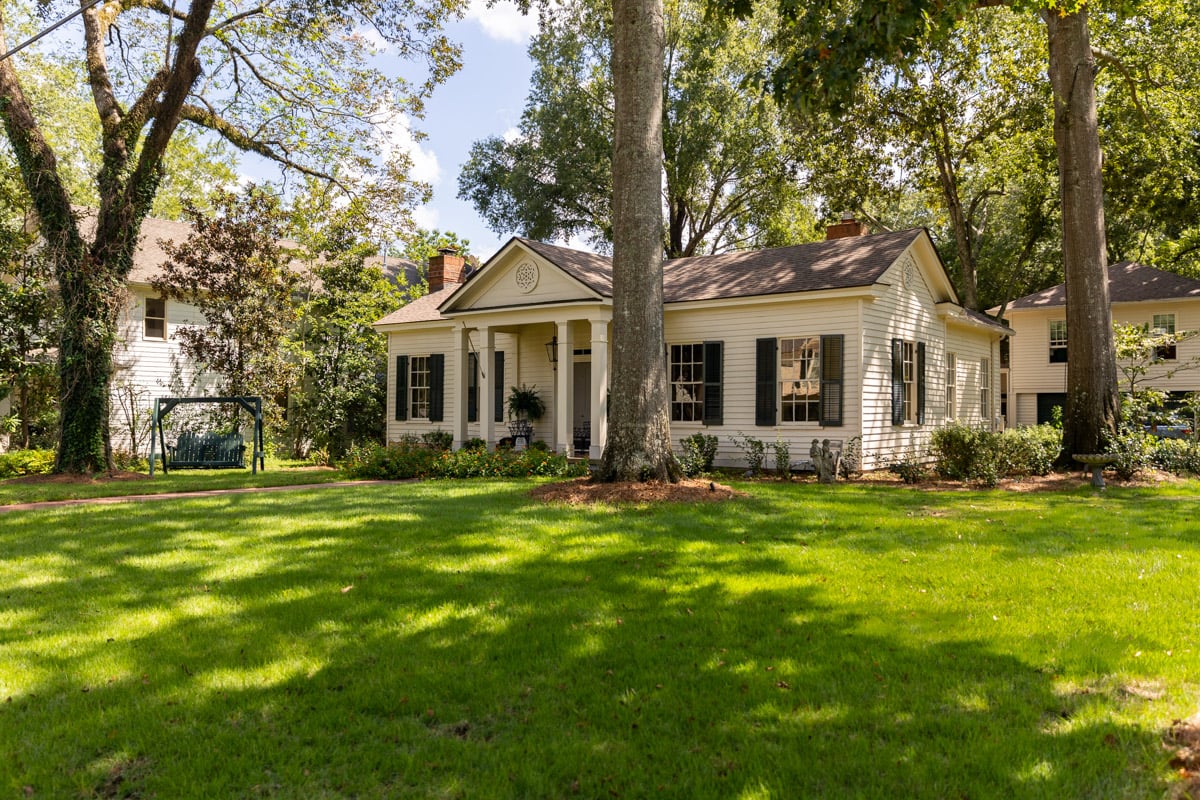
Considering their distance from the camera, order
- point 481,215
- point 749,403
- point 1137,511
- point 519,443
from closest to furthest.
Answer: point 1137,511, point 749,403, point 519,443, point 481,215

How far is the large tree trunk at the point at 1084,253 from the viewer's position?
547 inches

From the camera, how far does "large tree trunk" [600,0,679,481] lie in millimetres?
9906

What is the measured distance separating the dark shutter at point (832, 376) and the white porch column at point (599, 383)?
4171 millimetres

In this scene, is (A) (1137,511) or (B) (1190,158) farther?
(B) (1190,158)

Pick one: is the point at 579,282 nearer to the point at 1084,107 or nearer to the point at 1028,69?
the point at 1084,107

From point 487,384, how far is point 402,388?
4.41 meters

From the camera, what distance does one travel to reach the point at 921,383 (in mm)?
16719

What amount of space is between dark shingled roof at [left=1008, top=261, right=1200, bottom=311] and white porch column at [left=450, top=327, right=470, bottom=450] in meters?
17.9

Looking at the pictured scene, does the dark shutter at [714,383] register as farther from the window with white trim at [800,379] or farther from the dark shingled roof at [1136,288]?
the dark shingled roof at [1136,288]

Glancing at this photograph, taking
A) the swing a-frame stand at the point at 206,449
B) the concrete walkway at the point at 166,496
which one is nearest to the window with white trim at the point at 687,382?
the concrete walkway at the point at 166,496

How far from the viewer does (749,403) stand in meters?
15.5

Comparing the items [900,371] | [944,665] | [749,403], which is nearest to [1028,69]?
[900,371]

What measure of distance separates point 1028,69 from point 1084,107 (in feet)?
32.3

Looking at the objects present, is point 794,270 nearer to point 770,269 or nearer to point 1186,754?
point 770,269
